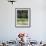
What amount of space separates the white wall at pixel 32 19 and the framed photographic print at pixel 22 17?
0.41ft

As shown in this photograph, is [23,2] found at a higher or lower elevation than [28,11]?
higher

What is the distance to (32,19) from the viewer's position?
227 inches

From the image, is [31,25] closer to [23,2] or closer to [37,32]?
[37,32]

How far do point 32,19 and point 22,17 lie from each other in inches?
16.7

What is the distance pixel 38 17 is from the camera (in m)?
5.76

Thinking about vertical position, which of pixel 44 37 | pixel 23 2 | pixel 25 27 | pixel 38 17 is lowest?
pixel 44 37

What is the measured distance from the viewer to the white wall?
5746mm

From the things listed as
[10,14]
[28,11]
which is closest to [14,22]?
[10,14]

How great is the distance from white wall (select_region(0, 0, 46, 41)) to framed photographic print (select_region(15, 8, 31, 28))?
0.12m

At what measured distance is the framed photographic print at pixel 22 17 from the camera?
5.75 metres

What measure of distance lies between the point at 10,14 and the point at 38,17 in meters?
1.17

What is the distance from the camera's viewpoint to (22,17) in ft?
18.9

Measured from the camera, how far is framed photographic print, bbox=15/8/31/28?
18.9ft

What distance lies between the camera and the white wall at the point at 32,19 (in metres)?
5.75
